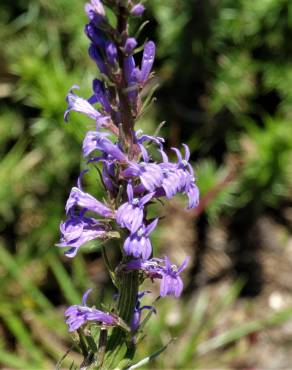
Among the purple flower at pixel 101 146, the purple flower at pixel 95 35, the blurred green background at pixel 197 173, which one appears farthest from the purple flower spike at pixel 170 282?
the blurred green background at pixel 197 173

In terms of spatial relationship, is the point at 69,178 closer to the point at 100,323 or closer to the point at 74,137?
the point at 74,137

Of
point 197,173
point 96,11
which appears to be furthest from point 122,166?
point 197,173

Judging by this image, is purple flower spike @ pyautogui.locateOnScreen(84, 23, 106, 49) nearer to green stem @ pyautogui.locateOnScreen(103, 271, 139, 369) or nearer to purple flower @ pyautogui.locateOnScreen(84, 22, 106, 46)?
purple flower @ pyautogui.locateOnScreen(84, 22, 106, 46)

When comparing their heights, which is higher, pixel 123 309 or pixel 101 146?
pixel 101 146

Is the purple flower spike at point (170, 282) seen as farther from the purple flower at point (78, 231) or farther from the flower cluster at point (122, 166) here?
the purple flower at point (78, 231)

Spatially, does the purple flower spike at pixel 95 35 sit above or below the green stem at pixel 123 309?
above

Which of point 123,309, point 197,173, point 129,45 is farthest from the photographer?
point 197,173

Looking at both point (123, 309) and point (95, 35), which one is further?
point (123, 309)

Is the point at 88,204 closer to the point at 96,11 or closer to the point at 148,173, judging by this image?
the point at 148,173
